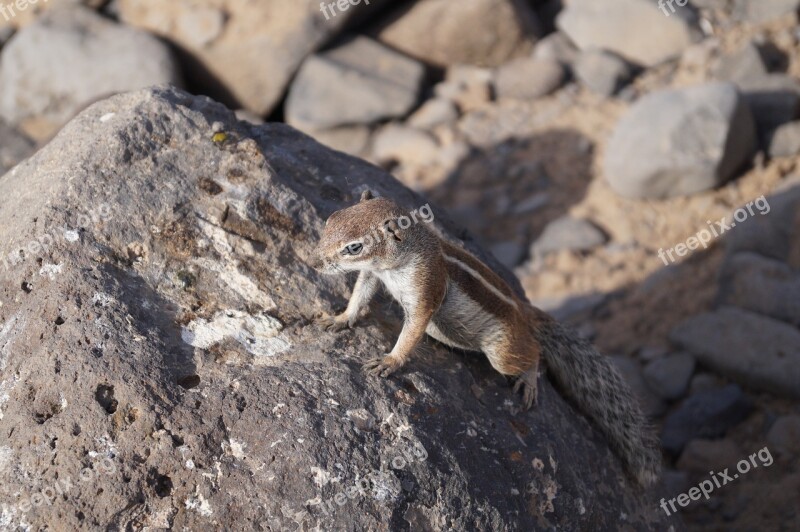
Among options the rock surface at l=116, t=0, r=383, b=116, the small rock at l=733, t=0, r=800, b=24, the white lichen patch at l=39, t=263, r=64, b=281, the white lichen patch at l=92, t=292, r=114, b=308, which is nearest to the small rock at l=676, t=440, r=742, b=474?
the white lichen patch at l=92, t=292, r=114, b=308

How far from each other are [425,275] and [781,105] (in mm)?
6956

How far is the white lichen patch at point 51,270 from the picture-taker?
3.85m

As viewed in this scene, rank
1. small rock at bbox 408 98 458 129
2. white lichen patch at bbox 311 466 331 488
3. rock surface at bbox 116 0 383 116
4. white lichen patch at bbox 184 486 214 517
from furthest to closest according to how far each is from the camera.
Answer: rock surface at bbox 116 0 383 116, small rock at bbox 408 98 458 129, white lichen patch at bbox 311 466 331 488, white lichen patch at bbox 184 486 214 517

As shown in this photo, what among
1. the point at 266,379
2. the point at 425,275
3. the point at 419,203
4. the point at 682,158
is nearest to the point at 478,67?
the point at 682,158

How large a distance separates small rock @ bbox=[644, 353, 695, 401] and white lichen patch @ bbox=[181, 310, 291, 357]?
15.2 ft

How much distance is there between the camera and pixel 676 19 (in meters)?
11.0

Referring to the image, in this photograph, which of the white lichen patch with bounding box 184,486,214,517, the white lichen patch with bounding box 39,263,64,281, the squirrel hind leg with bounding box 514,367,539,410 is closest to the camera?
the white lichen patch with bounding box 184,486,214,517

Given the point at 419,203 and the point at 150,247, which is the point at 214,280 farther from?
the point at 419,203

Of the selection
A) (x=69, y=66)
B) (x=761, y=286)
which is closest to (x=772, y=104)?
(x=761, y=286)

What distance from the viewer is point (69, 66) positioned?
11.7m

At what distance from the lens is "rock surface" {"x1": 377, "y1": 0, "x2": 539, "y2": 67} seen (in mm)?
11562

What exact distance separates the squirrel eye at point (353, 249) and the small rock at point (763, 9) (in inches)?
347

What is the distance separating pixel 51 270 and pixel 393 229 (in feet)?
5.25

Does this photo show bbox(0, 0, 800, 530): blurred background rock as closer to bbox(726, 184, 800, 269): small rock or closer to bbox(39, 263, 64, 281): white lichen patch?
bbox(726, 184, 800, 269): small rock
